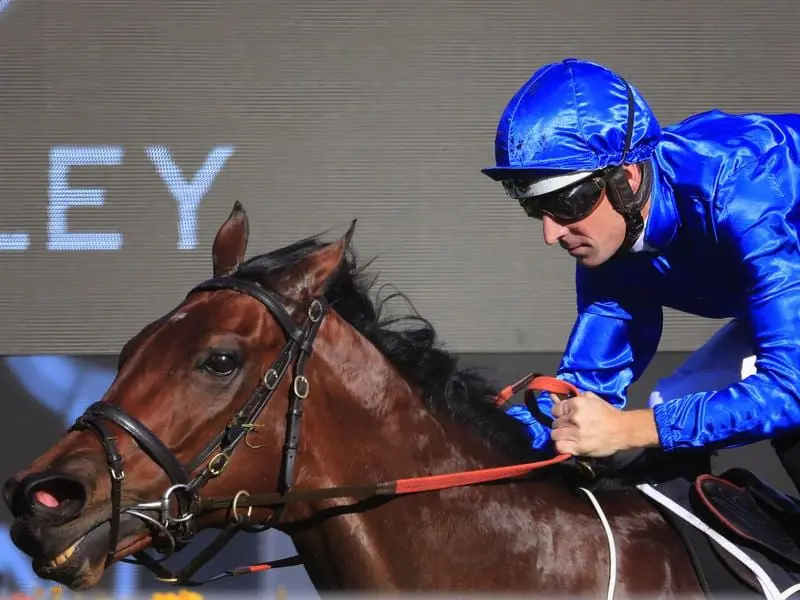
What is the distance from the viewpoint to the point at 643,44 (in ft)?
15.7

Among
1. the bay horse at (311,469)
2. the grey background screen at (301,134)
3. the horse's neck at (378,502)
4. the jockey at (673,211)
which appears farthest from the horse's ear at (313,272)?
the grey background screen at (301,134)

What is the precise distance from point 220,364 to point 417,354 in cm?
45

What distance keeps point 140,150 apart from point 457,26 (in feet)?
5.38

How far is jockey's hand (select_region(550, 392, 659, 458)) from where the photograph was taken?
5.90ft

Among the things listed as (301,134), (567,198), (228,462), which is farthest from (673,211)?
(301,134)

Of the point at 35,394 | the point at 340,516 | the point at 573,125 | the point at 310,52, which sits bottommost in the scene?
the point at 35,394

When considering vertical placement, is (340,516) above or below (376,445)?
below

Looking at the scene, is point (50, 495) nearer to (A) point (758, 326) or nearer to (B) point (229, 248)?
(B) point (229, 248)

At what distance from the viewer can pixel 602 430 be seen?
70.9 inches

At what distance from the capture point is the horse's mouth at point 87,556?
60.7 inches

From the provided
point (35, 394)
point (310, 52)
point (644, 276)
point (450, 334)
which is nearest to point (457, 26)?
point (310, 52)

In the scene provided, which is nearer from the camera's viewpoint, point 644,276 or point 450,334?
point 644,276

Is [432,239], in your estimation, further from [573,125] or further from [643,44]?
[573,125]

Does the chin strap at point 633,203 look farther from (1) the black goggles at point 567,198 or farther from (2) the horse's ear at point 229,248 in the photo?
(2) the horse's ear at point 229,248
